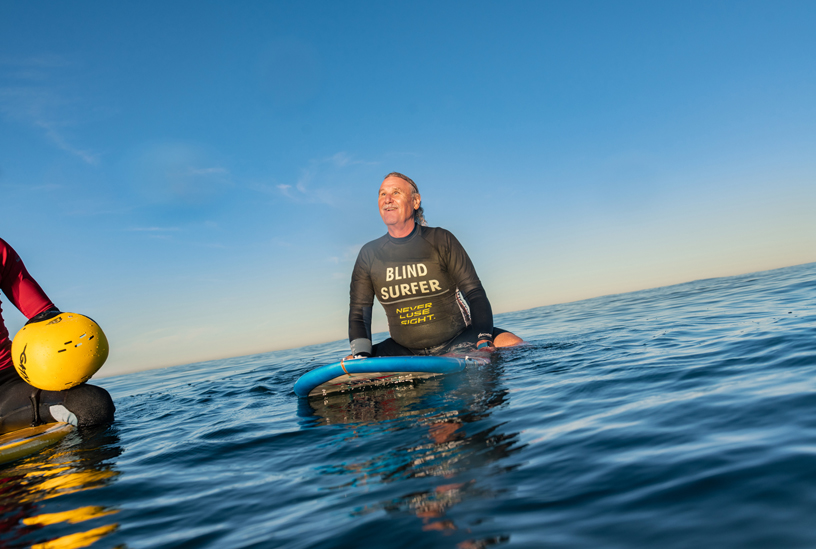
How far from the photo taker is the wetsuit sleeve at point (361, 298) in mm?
5586

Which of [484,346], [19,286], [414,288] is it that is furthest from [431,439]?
[19,286]

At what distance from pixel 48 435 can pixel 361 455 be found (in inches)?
110

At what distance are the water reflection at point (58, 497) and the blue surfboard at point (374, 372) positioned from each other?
1.65 meters

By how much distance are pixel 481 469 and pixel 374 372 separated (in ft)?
7.67

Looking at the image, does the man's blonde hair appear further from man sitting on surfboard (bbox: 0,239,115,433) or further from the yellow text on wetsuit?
man sitting on surfboard (bbox: 0,239,115,433)

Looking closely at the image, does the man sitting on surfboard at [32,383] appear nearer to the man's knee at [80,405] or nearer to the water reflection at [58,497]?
the man's knee at [80,405]

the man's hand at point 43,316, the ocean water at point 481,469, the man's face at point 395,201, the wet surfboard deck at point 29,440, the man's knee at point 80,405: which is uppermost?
the man's face at point 395,201

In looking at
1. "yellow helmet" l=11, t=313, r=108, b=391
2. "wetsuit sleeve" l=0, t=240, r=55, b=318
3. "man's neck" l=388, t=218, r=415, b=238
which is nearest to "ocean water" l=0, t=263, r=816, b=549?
"yellow helmet" l=11, t=313, r=108, b=391

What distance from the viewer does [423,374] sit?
4480 millimetres

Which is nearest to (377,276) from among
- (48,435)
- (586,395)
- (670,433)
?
(586,395)

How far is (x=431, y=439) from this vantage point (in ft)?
8.48

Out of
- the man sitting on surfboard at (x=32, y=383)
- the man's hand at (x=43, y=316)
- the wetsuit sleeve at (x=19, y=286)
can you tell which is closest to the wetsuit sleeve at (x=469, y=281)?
the man sitting on surfboard at (x=32, y=383)

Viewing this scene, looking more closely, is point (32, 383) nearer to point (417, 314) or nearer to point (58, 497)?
point (58, 497)

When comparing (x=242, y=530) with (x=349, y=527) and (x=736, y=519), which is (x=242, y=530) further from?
(x=736, y=519)
